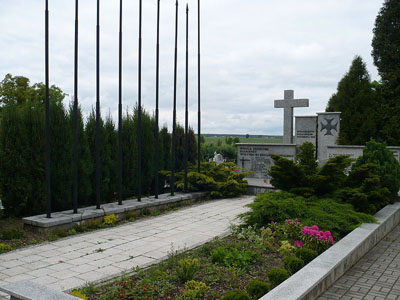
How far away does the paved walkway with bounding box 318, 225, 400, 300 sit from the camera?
4336 millimetres

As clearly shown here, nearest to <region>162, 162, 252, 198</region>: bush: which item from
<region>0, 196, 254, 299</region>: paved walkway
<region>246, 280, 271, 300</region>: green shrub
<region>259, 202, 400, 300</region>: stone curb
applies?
<region>0, 196, 254, 299</region>: paved walkway

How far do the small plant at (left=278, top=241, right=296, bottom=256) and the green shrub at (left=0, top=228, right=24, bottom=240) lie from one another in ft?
14.7

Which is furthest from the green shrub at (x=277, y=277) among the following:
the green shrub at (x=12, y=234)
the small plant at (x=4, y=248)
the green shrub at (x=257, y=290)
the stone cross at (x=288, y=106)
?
the stone cross at (x=288, y=106)

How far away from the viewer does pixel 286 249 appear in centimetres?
539

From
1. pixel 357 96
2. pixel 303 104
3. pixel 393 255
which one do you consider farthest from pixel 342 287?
pixel 357 96

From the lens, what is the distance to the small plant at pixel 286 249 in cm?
536

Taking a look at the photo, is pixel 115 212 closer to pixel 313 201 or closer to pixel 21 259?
pixel 21 259

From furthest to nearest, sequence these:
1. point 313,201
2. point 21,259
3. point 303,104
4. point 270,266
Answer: point 303,104 → point 313,201 → point 21,259 → point 270,266

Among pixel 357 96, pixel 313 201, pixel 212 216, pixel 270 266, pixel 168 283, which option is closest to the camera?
pixel 168 283

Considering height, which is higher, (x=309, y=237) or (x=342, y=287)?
(x=309, y=237)

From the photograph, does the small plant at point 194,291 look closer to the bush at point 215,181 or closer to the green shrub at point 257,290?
the green shrub at point 257,290

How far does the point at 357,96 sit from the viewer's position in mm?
20141

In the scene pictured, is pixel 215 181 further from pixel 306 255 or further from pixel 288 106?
pixel 288 106

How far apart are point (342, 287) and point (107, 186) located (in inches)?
258
